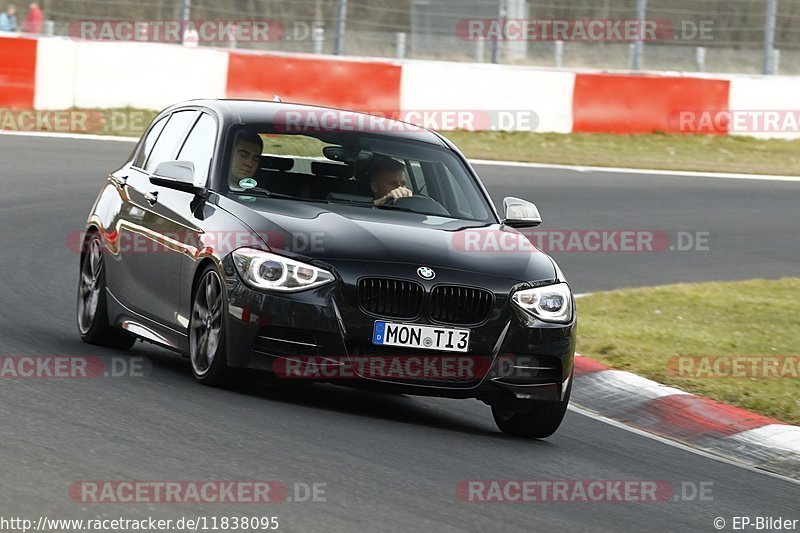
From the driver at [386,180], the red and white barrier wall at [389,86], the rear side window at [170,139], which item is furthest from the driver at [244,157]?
the red and white barrier wall at [389,86]

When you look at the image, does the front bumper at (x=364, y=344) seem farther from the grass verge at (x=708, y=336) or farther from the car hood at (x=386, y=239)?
the grass verge at (x=708, y=336)

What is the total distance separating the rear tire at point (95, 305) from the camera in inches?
369

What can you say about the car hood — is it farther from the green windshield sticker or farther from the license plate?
the license plate

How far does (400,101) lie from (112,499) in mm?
16525

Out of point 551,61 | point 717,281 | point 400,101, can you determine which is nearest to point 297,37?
point 400,101

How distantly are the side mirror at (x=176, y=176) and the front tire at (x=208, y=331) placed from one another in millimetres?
601

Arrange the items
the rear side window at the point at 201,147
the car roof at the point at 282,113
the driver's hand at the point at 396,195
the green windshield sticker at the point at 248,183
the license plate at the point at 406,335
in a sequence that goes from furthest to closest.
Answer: the car roof at the point at 282,113 < the rear side window at the point at 201,147 < the driver's hand at the point at 396,195 < the green windshield sticker at the point at 248,183 < the license plate at the point at 406,335

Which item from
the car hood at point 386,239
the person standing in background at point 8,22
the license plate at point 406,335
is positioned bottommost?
the license plate at point 406,335

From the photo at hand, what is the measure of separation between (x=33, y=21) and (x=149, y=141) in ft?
41.2

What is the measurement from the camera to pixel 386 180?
8578 millimetres

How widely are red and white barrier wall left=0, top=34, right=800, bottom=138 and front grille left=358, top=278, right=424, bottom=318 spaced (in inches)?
536

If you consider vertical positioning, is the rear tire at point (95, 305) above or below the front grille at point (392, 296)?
below

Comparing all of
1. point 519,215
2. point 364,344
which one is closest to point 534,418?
point 364,344

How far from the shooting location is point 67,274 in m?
A: 12.5
